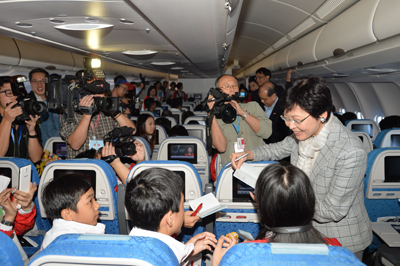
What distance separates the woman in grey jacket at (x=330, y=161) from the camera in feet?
6.89

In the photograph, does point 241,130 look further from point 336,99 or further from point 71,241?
point 336,99

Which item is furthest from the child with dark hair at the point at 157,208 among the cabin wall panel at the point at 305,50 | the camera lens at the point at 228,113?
the cabin wall panel at the point at 305,50

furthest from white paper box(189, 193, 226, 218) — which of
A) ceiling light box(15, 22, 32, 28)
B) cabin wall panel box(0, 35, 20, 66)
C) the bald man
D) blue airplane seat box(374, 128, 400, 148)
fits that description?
cabin wall panel box(0, 35, 20, 66)

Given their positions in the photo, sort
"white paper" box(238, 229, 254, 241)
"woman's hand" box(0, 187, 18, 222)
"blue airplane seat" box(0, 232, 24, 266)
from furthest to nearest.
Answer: "woman's hand" box(0, 187, 18, 222) < "white paper" box(238, 229, 254, 241) < "blue airplane seat" box(0, 232, 24, 266)

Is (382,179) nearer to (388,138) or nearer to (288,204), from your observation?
(388,138)

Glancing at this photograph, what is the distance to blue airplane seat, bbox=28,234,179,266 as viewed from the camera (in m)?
1.19

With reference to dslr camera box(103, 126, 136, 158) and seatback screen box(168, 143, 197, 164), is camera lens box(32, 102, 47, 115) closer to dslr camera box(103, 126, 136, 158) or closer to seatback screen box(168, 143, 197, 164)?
dslr camera box(103, 126, 136, 158)

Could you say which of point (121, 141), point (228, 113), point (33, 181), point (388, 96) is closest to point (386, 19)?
point (228, 113)

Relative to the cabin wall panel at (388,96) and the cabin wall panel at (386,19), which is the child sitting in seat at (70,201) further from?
the cabin wall panel at (388,96)

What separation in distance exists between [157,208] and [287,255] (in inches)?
30.5

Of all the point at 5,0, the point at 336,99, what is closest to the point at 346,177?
the point at 5,0

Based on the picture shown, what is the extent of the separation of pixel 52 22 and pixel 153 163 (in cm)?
194

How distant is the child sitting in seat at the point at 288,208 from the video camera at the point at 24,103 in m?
3.05

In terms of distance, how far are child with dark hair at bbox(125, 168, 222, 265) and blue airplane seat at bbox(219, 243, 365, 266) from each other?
573 mm
